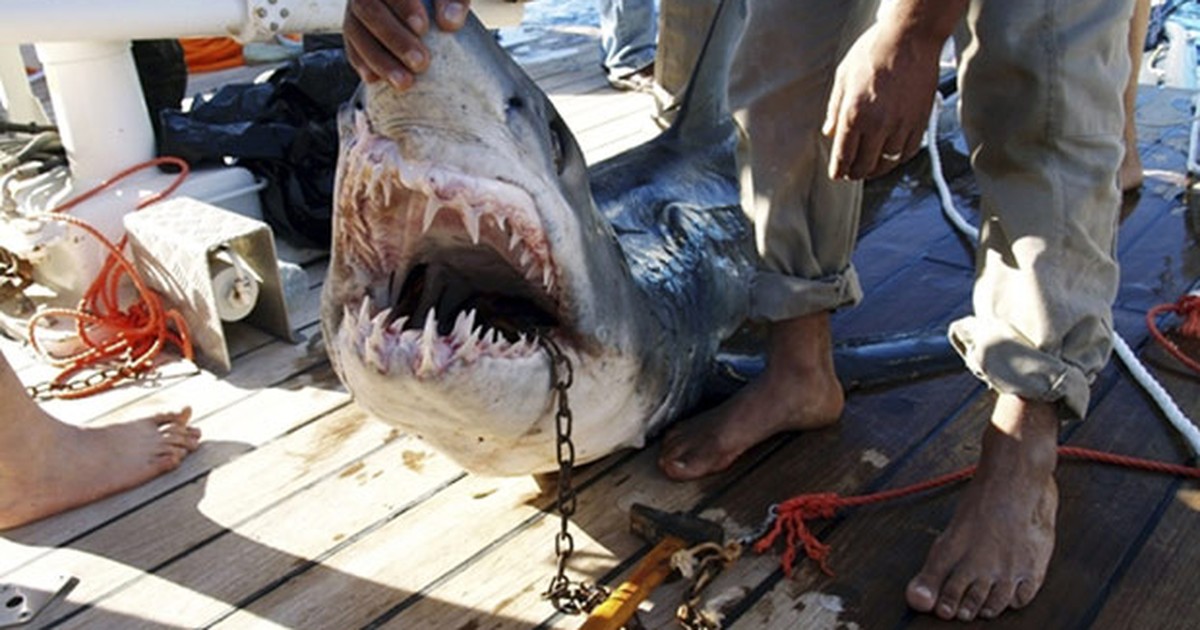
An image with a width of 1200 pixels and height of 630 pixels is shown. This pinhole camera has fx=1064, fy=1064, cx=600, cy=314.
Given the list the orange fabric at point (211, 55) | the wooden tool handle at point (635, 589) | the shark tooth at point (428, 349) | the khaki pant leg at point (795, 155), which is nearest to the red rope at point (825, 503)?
the wooden tool handle at point (635, 589)

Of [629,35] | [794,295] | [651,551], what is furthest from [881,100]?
[629,35]

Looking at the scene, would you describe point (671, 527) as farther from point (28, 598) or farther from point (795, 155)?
point (28, 598)

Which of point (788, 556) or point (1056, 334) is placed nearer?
point (1056, 334)

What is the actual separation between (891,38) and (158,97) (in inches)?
107

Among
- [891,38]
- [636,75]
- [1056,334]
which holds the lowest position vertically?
[636,75]

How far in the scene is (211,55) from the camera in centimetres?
581

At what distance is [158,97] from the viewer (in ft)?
11.5

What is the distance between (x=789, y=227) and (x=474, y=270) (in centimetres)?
68

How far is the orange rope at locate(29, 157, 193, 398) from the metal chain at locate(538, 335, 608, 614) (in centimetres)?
131

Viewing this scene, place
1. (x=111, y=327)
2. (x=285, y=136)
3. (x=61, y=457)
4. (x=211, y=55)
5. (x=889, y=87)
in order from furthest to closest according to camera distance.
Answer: (x=211, y=55) < (x=285, y=136) < (x=111, y=327) < (x=61, y=457) < (x=889, y=87)

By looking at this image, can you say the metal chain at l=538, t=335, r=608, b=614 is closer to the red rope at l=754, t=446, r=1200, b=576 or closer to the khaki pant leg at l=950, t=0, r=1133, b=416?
the red rope at l=754, t=446, r=1200, b=576

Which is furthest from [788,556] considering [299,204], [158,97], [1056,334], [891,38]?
[158,97]

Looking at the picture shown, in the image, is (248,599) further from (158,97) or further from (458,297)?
(158,97)

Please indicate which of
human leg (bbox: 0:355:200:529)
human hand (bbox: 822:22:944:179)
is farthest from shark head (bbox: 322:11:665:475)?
human leg (bbox: 0:355:200:529)
